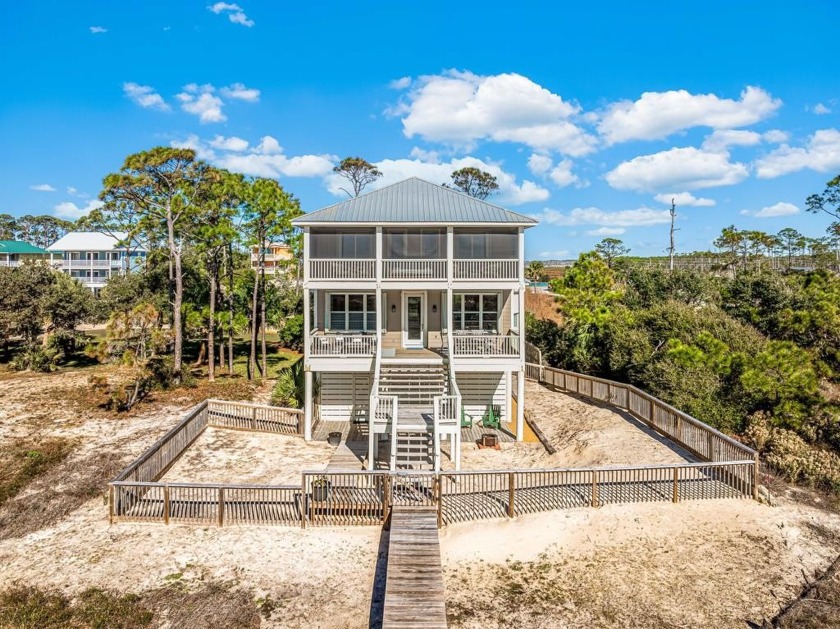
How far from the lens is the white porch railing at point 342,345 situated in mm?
16938

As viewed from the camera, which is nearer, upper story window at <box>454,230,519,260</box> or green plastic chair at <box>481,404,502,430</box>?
upper story window at <box>454,230,519,260</box>

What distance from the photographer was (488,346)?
675 inches

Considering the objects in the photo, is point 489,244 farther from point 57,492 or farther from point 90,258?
point 90,258

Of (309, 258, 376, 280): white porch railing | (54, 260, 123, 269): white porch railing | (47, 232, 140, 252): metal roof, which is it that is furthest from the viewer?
(47, 232, 140, 252): metal roof

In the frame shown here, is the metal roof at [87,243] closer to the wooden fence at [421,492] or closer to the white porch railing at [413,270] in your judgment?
the white porch railing at [413,270]

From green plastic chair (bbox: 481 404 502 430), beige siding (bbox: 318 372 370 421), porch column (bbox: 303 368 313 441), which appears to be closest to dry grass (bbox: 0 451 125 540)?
porch column (bbox: 303 368 313 441)

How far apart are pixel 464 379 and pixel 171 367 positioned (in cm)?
1514

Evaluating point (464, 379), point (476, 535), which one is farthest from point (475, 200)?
point (476, 535)

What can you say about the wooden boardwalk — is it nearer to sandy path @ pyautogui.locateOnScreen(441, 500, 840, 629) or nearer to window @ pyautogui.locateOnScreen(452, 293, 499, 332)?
sandy path @ pyautogui.locateOnScreen(441, 500, 840, 629)

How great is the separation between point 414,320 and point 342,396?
4106 mm

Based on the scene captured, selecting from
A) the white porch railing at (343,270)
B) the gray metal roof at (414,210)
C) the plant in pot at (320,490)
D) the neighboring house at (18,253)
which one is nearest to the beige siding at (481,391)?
the white porch railing at (343,270)

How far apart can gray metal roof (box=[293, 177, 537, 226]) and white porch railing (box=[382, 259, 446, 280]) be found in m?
1.45

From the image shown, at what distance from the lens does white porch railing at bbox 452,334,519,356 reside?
55.8 ft

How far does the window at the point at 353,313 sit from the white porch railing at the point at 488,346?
3.87 meters
